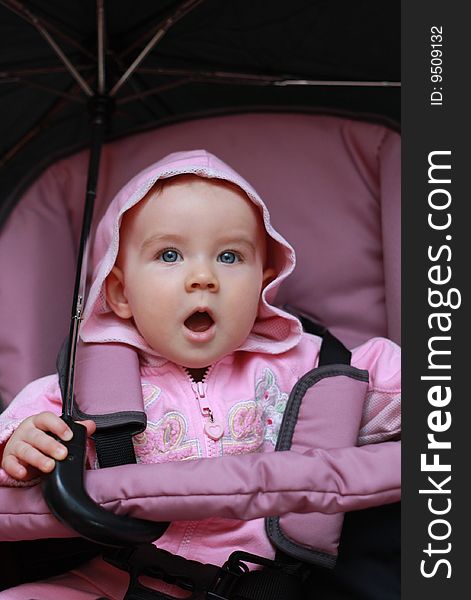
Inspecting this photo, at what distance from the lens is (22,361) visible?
181 cm

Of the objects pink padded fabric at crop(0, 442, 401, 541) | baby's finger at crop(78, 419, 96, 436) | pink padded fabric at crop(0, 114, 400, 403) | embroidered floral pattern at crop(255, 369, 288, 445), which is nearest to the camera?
pink padded fabric at crop(0, 442, 401, 541)

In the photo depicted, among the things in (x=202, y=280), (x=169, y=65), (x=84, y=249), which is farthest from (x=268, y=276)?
(x=169, y=65)

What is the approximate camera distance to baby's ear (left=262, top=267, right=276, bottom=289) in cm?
177

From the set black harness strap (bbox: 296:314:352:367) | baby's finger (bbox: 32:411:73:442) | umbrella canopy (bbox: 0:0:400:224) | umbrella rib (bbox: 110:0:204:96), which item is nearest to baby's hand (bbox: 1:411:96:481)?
baby's finger (bbox: 32:411:73:442)

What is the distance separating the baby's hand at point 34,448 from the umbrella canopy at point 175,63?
29.3 inches

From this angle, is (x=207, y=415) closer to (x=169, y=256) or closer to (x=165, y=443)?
(x=165, y=443)

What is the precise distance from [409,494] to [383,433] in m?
0.39

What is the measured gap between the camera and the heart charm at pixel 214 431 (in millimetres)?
1575

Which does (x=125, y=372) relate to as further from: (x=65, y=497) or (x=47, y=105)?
(x=47, y=105)

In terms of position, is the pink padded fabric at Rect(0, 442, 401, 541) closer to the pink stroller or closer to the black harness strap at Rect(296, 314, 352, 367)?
the black harness strap at Rect(296, 314, 352, 367)

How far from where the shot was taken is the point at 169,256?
5.30 feet

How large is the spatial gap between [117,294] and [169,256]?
159mm

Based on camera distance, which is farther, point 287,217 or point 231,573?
point 287,217

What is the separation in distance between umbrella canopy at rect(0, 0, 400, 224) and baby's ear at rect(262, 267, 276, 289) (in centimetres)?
50
